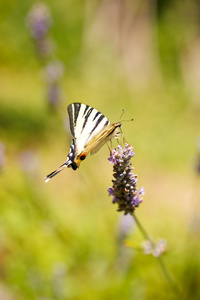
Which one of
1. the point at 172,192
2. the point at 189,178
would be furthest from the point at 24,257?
the point at 189,178

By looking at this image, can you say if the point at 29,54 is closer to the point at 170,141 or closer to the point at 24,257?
the point at 170,141

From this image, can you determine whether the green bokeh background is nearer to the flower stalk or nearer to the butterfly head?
the flower stalk

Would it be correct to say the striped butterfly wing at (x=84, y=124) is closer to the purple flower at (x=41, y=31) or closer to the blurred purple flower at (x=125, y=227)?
the blurred purple flower at (x=125, y=227)

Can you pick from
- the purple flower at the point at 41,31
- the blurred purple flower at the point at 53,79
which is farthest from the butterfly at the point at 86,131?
the purple flower at the point at 41,31

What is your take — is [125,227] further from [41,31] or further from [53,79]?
[41,31]

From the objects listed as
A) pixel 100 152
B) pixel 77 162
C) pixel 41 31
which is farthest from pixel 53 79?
pixel 100 152

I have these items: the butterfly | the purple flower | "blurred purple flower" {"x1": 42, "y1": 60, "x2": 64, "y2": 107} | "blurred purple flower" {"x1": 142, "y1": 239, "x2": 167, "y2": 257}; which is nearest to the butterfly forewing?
the butterfly

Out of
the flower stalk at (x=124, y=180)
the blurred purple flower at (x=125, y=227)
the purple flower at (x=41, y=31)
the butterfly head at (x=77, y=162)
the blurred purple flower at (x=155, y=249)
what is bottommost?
the blurred purple flower at (x=155, y=249)
